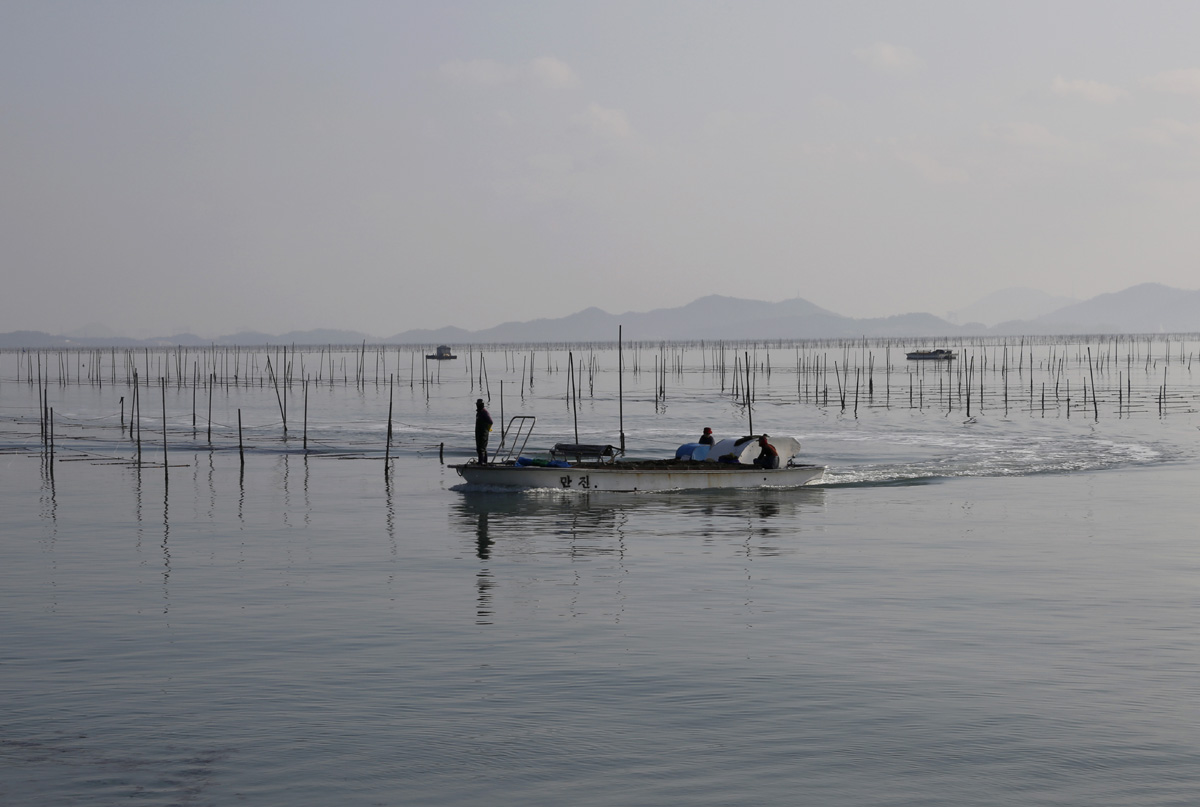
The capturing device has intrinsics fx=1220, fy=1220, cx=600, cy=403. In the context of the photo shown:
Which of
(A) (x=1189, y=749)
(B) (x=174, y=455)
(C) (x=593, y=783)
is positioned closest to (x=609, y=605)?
(C) (x=593, y=783)

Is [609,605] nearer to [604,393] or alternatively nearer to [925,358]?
[604,393]

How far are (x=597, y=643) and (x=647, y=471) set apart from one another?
17.0 meters

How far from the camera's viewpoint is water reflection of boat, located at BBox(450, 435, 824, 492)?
32.5 m

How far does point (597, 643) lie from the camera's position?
15.9 meters

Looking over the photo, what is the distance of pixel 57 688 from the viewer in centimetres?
1352

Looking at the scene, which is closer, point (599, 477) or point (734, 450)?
point (599, 477)

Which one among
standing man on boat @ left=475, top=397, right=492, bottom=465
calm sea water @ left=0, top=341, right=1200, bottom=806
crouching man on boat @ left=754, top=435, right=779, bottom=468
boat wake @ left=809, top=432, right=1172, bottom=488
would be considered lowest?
calm sea water @ left=0, top=341, right=1200, bottom=806

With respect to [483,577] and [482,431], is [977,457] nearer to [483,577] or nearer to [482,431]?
[482,431]

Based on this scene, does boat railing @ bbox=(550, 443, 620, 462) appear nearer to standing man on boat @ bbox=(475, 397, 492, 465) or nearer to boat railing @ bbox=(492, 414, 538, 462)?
boat railing @ bbox=(492, 414, 538, 462)

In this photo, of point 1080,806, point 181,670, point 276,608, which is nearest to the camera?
point 1080,806

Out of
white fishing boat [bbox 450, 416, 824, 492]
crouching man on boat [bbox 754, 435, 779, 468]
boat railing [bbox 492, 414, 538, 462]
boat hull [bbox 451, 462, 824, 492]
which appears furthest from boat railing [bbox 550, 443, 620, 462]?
crouching man on boat [bbox 754, 435, 779, 468]

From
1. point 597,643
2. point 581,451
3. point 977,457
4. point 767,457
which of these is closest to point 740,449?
point 767,457

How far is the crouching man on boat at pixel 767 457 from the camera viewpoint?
34.8m

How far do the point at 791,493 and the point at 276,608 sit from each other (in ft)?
64.0
